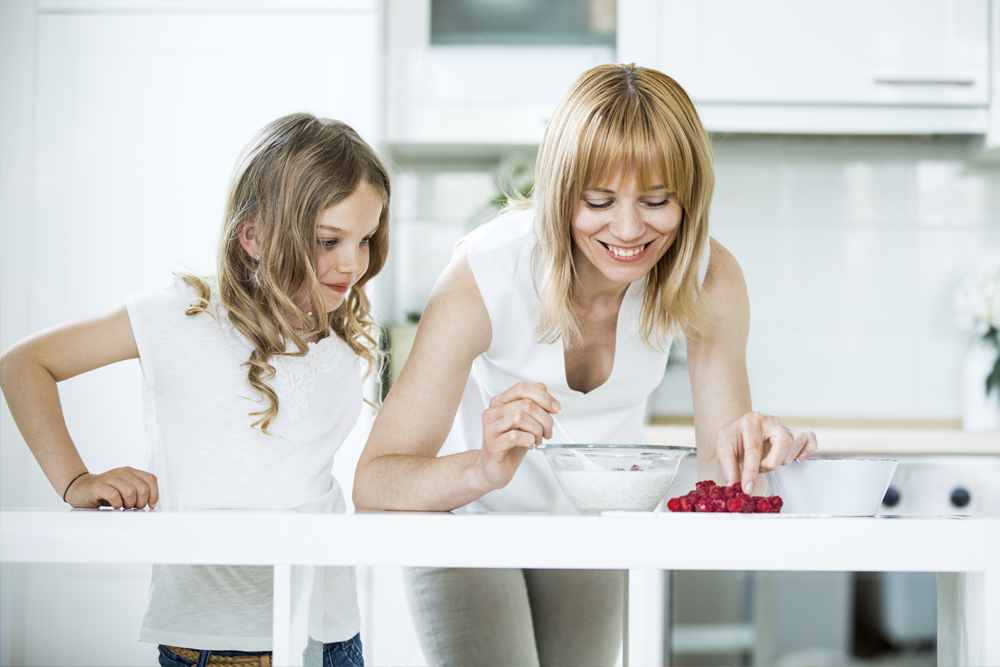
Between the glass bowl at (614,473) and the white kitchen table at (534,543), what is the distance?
0.36 ft

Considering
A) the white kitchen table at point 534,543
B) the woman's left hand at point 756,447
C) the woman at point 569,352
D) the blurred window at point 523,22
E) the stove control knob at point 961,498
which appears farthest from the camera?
the blurred window at point 523,22

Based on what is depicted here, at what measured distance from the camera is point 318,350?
3.84 ft

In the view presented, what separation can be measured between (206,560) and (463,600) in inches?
22.3

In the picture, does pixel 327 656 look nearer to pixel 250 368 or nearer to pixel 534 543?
pixel 250 368

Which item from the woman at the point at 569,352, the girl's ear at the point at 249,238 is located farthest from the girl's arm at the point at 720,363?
the girl's ear at the point at 249,238

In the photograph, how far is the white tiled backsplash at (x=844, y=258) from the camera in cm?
245

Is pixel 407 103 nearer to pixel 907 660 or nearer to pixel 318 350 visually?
pixel 318 350

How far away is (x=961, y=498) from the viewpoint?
187 centimetres

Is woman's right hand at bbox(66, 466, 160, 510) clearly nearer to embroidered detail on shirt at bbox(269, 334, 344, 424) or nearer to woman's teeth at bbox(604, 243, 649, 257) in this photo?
embroidered detail on shirt at bbox(269, 334, 344, 424)

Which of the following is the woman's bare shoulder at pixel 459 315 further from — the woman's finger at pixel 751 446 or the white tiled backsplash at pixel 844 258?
the white tiled backsplash at pixel 844 258

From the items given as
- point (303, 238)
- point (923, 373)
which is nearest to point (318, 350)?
point (303, 238)

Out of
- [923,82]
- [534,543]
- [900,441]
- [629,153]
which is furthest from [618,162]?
[923,82]

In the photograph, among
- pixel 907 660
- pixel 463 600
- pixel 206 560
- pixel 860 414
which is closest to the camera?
pixel 206 560

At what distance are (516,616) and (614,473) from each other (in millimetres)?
486
